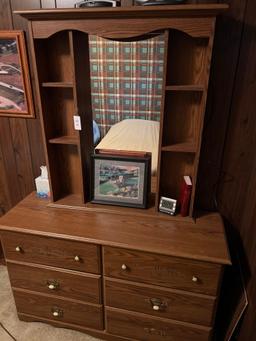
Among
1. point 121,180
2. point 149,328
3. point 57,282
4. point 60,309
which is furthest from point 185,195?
point 60,309

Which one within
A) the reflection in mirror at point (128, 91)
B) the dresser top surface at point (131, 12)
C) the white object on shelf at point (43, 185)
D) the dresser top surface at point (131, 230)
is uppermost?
the dresser top surface at point (131, 12)

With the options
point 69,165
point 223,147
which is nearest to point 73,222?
point 69,165

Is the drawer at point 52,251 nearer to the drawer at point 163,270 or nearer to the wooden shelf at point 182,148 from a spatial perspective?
the drawer at point 163,270

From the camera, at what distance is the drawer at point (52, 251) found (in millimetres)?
1317

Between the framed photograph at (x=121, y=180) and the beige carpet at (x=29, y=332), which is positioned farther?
the beige carpet at (x=29, y=332)

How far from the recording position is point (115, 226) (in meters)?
1.37

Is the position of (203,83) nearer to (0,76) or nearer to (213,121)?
(213,121)

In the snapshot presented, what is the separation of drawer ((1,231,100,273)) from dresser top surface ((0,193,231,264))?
0.16 ft

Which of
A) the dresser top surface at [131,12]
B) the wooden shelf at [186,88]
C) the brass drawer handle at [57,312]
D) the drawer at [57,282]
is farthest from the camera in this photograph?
the brass drawer handle at [57,312]

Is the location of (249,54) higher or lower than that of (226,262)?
higher

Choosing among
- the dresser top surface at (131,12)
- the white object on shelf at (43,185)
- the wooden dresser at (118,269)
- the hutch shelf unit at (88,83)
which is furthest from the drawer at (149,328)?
the dresser top surface at (131,12)

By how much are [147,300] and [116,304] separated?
0.61ft

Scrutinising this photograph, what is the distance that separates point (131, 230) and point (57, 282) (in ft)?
1.77

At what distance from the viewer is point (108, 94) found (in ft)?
4.63
